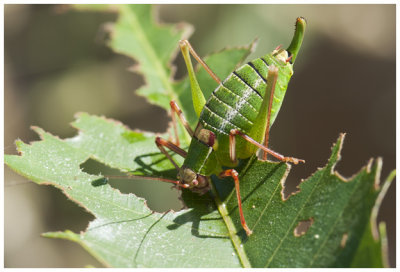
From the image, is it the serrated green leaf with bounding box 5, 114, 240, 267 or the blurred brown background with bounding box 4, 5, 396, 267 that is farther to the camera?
A: the blurred brown background with bounding box 4, 5, 396, 267

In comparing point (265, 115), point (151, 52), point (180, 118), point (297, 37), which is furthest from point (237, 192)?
point (151, 52)

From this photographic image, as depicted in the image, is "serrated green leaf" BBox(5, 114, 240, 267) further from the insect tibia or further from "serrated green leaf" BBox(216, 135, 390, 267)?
the insect tibia

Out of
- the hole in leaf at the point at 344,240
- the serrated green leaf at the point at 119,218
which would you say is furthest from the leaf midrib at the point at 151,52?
the hole in leaf at the point at 344,240

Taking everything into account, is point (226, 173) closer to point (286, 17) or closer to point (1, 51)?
point (1, 51)

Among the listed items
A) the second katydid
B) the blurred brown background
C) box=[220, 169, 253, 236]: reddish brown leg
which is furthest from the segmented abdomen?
the blurred brown background

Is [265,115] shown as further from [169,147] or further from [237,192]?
→ [169,147]

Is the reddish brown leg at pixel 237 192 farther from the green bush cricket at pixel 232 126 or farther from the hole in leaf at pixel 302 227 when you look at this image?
the hole in leaf at pixel 302 227
